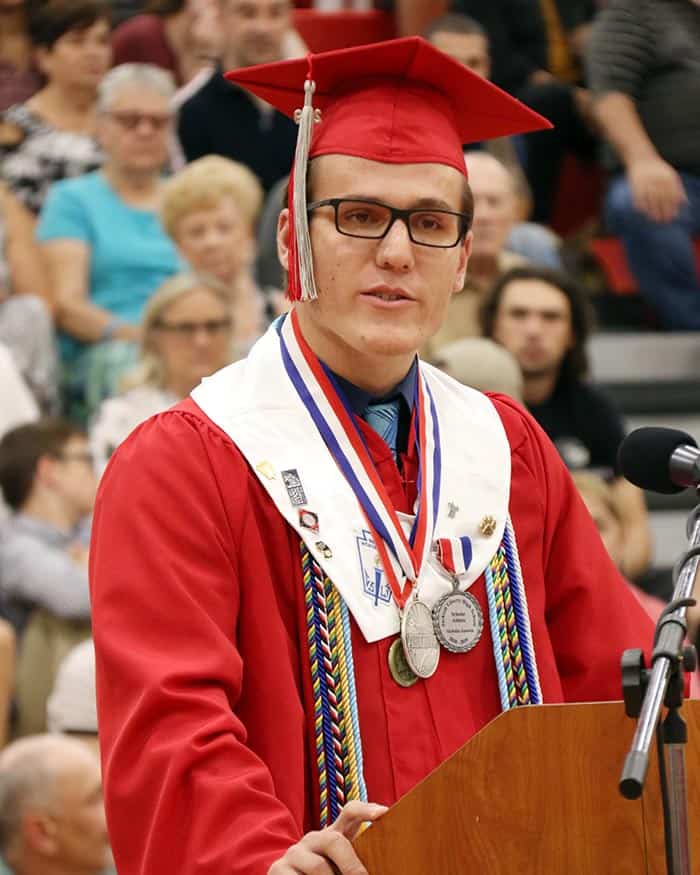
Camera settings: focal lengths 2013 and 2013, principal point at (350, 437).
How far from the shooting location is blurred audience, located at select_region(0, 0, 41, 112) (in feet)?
24.4

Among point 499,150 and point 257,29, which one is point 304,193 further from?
point 499,150

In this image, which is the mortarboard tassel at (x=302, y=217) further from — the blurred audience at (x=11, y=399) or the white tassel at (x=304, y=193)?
the blurred audience at (x=11, y=399)

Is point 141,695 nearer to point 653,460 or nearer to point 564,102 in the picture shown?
point 653,460

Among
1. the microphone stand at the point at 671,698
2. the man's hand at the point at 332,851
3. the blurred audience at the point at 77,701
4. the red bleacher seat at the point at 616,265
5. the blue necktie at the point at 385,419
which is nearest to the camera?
the microphone stand at the point at 671,698

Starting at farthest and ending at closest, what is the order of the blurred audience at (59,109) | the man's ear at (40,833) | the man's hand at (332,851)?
the blurred audience at (59,109) < the man's ear at (40,833) < the man's hand at (332,851)

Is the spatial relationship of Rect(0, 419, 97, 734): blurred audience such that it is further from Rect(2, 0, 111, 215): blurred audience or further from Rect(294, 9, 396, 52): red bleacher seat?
Rect(294, 9, 396, 52): red bleacher seat

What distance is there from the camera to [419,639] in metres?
2.73

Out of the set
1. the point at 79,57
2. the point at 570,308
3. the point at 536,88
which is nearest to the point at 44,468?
the point at 570,308

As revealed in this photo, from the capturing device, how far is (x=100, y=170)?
268 inches

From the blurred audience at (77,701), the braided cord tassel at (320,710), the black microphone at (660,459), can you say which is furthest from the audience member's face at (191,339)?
the black microphone at (660,459)

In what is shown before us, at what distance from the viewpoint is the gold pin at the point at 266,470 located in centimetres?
276

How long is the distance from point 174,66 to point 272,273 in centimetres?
175

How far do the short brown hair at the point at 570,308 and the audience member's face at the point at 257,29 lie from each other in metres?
1.45

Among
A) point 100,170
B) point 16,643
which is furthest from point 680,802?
point 100,170
